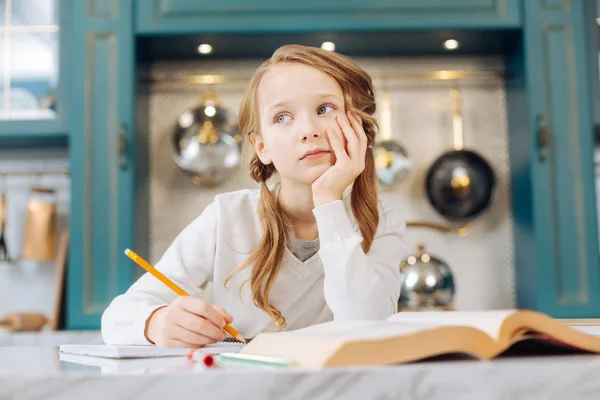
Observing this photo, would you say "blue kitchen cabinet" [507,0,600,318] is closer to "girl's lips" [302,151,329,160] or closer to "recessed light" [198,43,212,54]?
"recessed light" [198,43,212,54]

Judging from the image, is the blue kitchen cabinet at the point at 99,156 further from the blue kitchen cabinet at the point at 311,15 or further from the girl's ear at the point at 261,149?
the girl's ear at the point at 261,149

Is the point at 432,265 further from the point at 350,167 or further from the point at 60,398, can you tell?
the point at 60,398

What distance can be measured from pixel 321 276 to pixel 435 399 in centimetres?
83

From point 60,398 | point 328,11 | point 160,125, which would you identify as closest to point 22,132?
point 160,125

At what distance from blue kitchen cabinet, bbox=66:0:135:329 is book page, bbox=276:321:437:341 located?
1.69 meters

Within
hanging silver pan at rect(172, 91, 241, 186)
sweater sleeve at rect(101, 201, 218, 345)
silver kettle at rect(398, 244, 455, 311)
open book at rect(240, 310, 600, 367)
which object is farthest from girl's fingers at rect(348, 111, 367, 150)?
hanging silver pan at rect(172, 91, 241, 186)

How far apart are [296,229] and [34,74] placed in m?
1.54

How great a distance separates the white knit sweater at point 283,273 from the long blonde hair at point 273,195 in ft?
0.09

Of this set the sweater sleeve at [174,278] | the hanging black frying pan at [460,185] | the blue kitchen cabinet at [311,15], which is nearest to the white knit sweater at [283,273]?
the sweater sleeve at [174,278]

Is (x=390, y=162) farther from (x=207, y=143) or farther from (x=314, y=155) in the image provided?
(x=314, y=155)

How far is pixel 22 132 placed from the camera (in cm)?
236

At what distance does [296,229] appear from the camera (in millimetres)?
1321

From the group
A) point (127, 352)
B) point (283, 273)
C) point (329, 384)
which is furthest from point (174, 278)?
point (329, 384)

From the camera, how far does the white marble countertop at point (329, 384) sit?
451 millimetres
